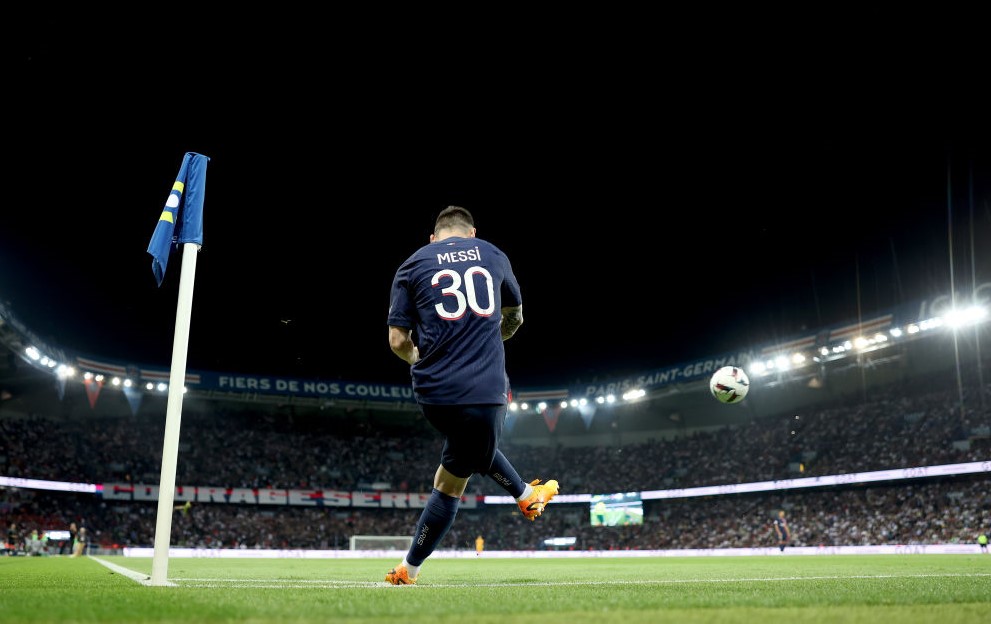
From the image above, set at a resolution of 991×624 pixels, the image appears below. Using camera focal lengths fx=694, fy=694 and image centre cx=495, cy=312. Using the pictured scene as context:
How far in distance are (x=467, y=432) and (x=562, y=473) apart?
45.3 metres

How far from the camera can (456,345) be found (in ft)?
11.8

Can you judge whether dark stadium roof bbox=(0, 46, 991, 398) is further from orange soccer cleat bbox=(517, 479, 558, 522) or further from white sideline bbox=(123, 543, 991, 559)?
orange soccer cleat bbox=(517, 479, 558, 522)

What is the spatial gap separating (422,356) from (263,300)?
31.4 meters

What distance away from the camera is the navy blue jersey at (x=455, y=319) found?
3551 millimetres

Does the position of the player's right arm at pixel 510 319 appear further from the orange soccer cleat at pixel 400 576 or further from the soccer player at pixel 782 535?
the soccer player at pixel 782 535

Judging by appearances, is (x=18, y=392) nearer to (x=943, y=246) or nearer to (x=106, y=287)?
(x=106, y=287)

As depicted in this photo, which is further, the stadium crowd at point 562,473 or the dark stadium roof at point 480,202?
the stadium crowd at point 562,473

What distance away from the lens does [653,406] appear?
47.1m

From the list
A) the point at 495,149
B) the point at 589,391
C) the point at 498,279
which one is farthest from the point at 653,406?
the point at 498,279

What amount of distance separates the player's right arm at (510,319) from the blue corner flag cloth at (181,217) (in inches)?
79.2

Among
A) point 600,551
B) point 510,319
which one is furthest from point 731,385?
point 600,551

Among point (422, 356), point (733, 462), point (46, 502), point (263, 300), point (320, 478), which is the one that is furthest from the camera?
point (320, 478)

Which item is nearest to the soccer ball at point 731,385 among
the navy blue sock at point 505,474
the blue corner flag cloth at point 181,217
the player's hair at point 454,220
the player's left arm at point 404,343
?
the navy blue sock at point 505,474

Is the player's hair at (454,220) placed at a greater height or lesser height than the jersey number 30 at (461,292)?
greater
